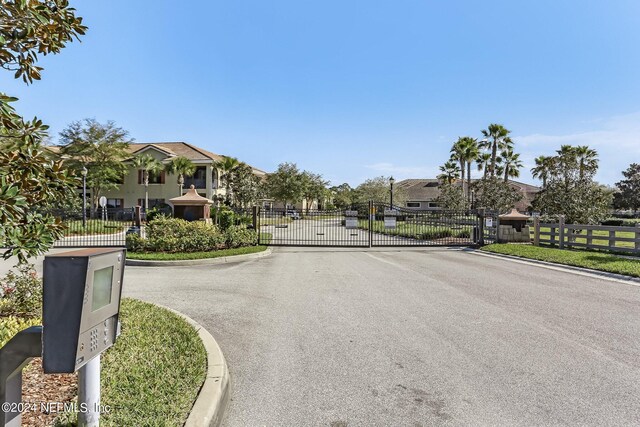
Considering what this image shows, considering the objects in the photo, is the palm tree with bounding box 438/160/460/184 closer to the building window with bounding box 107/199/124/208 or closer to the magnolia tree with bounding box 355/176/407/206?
the magnolia tree with bounding box 355/176/407/206

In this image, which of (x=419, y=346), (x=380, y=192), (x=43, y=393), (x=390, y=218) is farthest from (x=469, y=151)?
(x=43, y=393)

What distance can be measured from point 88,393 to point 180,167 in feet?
131

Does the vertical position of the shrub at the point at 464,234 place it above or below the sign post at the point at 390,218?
below

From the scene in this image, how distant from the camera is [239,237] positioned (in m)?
15.9

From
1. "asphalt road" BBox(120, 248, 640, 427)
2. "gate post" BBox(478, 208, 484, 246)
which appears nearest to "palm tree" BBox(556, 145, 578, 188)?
"gate post" BBox(478, 208, 484, 246)

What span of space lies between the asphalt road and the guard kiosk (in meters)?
1.66

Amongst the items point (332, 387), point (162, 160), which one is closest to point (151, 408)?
point (332, 387)

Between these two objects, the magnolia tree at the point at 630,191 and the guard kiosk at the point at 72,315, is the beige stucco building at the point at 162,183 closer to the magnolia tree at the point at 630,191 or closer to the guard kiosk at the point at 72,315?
the guard kiosk at the point at 72,315

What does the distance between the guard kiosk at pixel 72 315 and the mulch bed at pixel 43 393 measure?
692mm

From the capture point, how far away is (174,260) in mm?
12109

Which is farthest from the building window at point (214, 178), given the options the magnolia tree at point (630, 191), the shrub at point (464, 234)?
the magnolia tree at point (630, 191)

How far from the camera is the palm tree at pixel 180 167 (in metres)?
39.4

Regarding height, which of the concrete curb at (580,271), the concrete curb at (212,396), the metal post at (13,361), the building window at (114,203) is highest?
the building window at (114,203)

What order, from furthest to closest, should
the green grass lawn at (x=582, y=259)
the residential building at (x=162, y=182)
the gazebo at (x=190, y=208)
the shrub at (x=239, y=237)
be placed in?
the residential building at (x=162, y=182) → the gazebo at (x=190, y=208) → the shrub at (x=239, y=237) → the green grass lawn at (x=582, y=259)
